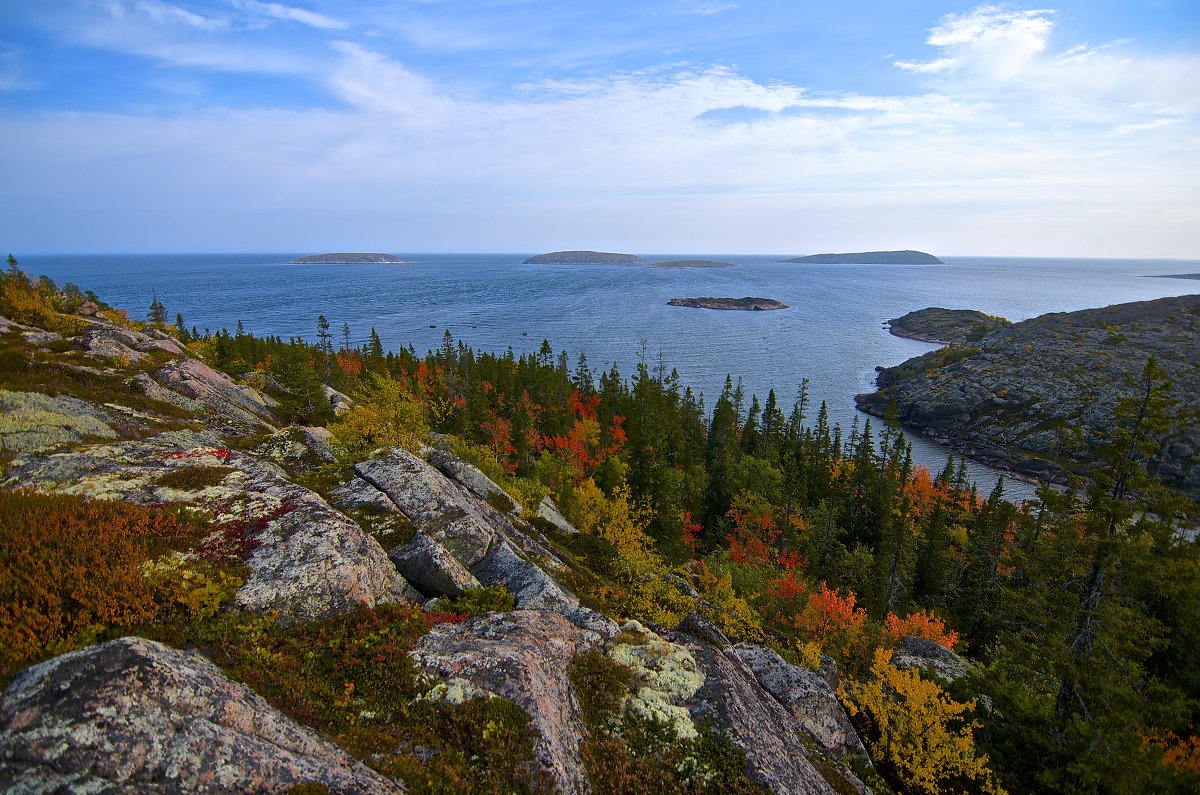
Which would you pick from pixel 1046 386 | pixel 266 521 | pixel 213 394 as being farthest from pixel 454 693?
pixel 1046 386

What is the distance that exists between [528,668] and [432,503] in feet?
33.5

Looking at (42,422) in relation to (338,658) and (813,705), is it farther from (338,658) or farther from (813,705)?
(813,705)

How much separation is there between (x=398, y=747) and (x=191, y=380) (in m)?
32.5

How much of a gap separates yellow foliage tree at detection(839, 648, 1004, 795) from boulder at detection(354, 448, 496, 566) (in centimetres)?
1496

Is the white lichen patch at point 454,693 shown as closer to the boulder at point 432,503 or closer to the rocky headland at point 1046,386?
the boulder at point 432,503

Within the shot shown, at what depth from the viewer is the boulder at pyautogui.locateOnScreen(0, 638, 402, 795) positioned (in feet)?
→ 22.1

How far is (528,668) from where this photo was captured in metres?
11.9

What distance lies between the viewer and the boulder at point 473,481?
28.1 meters

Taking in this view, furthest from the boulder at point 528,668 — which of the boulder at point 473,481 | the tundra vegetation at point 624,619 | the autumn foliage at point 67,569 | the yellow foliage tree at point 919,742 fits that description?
the boulder at point 473,481

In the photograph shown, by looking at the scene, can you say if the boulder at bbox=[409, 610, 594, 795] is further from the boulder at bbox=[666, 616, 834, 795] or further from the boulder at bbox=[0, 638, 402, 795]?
the boulder at bbox=[666, 616, 834, 795]

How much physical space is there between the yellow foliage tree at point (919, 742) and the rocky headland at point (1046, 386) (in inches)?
3719

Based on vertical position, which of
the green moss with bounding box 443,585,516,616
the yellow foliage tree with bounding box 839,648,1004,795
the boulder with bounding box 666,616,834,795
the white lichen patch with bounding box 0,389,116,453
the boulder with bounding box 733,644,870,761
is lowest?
the yellow foliage tree with bounding box 839,648,1004,795

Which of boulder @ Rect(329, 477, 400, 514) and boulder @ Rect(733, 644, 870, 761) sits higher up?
boulder @ Rect(329, 477, 400, 514)

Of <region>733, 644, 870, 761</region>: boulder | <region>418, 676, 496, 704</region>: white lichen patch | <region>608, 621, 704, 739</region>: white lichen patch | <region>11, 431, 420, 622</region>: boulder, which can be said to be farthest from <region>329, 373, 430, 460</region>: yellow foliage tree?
<region>733, 644, 870, 761</region>: boulder
